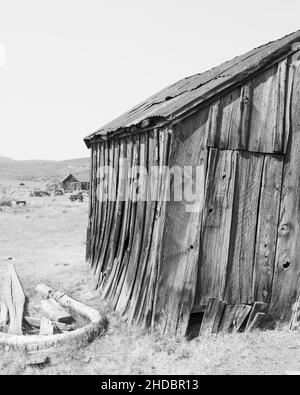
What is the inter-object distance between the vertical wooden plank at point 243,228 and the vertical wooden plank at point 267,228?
7cm

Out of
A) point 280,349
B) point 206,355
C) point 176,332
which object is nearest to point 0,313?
point 176,332

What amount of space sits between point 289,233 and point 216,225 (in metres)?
1.08

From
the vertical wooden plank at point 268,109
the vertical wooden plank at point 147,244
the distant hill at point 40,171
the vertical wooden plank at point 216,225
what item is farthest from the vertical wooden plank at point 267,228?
the distant hill at point 40,171

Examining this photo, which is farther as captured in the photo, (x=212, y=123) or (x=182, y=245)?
(x=182, y=245)

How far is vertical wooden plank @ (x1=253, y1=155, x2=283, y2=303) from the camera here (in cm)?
554

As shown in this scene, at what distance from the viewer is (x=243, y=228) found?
5535 mm

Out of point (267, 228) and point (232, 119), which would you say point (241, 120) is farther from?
Result: point (267, 228)

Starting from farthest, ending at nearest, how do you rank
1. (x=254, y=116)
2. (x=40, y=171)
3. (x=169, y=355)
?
(x=40, y=171) → (x=254, y=116) → (x=169, y=355)

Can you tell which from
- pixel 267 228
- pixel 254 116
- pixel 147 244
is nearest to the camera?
pixel 254 116

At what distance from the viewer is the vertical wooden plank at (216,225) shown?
540 cm

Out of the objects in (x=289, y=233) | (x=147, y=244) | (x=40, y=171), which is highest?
(x=40, y=171)

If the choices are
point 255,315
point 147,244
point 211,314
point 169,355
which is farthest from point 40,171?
point 169,355

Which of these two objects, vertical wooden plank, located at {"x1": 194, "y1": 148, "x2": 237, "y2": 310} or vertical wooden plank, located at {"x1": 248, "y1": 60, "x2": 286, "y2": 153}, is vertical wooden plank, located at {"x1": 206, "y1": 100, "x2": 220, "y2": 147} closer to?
vertical wooden plank, located at {"x1": 194, "y1": 148, "x2": 237, "y2": 310}
